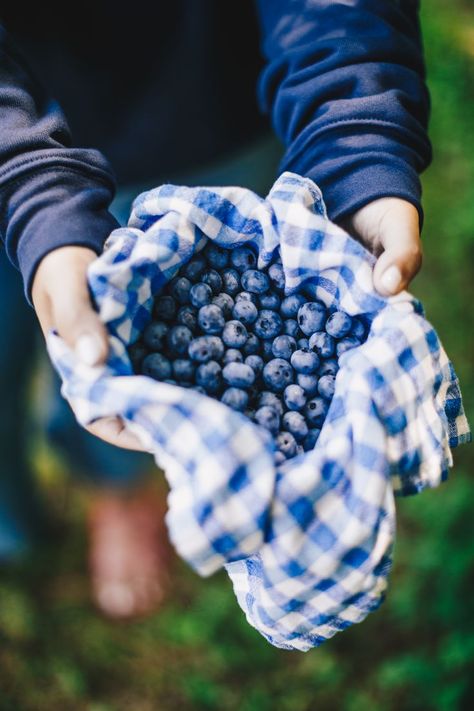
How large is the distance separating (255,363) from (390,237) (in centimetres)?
22

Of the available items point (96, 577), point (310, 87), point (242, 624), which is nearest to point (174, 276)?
point (310, 87)

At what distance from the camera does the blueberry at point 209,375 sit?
670 millimetres

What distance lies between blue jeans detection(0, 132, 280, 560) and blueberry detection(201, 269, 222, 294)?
47cm

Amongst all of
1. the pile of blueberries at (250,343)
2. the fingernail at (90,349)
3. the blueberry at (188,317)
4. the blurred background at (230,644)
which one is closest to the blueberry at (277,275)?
the pile of blueberries at (250,343)

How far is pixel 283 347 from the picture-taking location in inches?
28.2

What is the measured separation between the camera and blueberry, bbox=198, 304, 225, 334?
69 centimetres

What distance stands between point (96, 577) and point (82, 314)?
3.76ft

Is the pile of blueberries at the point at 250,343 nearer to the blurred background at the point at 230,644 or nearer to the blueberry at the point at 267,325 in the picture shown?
the blueberry at the point at 267,325

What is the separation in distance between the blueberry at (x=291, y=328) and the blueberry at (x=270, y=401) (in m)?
0.08

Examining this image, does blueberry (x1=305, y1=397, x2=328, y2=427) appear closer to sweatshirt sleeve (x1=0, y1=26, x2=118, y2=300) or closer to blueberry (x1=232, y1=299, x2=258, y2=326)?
blueberry (x1=232, y1=299, x2=258, y2=326)

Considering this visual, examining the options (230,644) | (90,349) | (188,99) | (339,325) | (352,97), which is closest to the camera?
(90,349)

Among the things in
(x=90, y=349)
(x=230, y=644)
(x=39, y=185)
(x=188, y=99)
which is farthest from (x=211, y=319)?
(x=230, y=644)

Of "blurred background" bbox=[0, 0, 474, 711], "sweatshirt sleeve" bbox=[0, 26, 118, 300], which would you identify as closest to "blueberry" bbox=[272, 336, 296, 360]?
"sweatshirt sleeve" bbox=[0, 26, 118, 300]

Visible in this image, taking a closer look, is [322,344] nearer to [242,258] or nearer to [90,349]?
[242,258]
